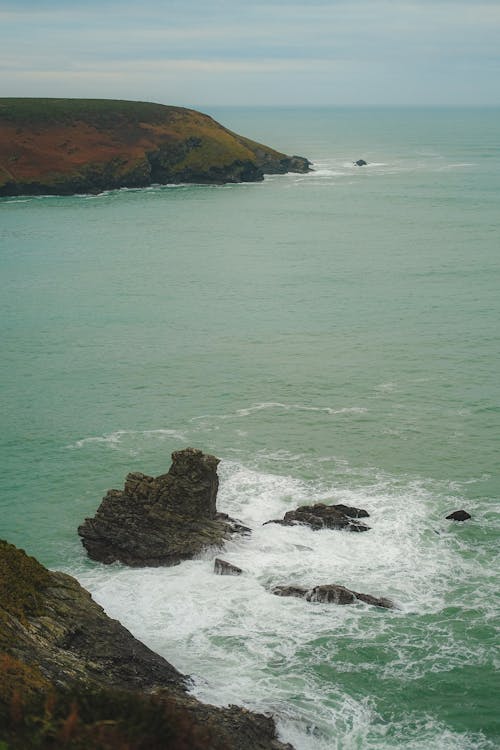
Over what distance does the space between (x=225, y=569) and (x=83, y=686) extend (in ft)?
49.3

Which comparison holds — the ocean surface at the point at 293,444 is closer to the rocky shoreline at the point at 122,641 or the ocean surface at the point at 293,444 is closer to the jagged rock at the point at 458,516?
the jagged rock at the point at 458,516

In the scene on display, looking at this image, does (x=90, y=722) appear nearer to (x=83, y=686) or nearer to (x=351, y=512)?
(x=83, y=686)

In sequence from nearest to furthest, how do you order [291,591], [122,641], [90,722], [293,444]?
[90,722] → [122,641] → [291,591] → [293,444]

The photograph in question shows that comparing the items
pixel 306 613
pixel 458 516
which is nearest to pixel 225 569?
pixel 306 613

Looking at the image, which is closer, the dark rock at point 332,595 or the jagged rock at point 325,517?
the dark rock at point 332,595

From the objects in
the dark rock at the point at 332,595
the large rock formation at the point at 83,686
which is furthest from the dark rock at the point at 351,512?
the large rock formation at the point at 83,686

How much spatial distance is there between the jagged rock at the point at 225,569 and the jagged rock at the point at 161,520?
73.3 inches

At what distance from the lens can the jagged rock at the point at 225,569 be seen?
139 feet

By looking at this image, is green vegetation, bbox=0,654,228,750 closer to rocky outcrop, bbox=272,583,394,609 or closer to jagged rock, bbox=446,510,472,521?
rocky outcrop, bbox=272,583,394,609

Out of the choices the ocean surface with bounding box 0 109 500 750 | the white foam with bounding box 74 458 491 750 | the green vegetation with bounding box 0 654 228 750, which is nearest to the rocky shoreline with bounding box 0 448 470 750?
the green vegetation with bounding box 0 654 228 750

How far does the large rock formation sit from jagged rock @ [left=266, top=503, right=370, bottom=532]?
14.1 metres

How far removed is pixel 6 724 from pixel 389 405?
139 ft

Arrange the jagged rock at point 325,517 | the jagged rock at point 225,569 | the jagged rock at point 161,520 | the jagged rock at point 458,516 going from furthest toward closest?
1. the jagged rock at point 458,516
2. the jagged rock at point 325,517
3. the jagged rock at point 161,520
4. the jagged rock at point 225,569

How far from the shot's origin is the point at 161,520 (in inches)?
1754
